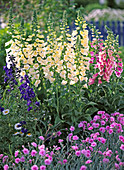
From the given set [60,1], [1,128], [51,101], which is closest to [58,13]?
[60,1]

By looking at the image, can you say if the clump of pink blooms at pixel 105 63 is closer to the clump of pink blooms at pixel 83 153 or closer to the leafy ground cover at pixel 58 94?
the leafy ground cover at pixel 58 94

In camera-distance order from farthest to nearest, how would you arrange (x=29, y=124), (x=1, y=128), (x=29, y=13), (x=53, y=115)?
(x=29, y=13) → (x=53, y=115) → (x=29, y=124) → (x=1, y=128)

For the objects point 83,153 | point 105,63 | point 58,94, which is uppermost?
point 105,63

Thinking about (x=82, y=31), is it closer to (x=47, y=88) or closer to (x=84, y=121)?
(x=47, y=88)

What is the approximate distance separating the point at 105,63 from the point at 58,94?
0.81 metres

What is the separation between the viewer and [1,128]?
3070 mm

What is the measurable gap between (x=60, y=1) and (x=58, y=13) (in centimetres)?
51

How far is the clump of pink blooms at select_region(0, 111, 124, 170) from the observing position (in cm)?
242

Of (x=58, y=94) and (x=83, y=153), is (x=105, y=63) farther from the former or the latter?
(x=83, y=153)

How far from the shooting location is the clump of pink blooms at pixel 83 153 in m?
2.42

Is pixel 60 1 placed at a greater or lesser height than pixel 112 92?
greater

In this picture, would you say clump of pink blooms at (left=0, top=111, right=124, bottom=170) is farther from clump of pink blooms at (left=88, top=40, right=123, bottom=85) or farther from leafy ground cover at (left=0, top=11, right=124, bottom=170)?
clump of pink blooms at (left=88, top=40, right=123, bottom=85)

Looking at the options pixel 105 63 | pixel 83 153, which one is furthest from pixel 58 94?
pixel 83 153

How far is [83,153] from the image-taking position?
250cm
